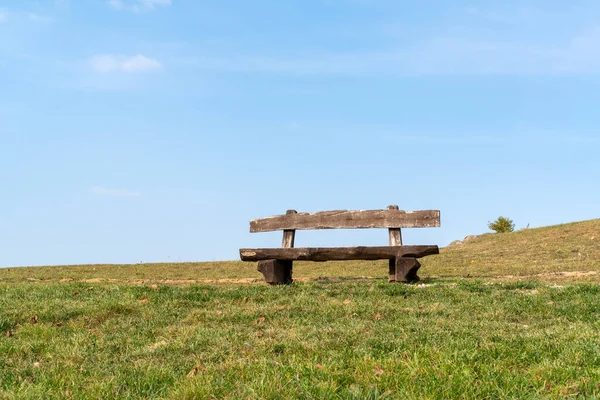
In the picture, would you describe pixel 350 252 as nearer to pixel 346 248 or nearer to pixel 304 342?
pixel 346 248

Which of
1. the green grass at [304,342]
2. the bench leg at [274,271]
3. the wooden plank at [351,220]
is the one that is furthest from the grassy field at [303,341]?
the wooden plank at [351,220]

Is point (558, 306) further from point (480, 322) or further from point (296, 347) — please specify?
point (296, 347)

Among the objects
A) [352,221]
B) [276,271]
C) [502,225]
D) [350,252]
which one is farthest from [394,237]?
[502,225]

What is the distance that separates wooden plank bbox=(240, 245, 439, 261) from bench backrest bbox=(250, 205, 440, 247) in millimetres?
715

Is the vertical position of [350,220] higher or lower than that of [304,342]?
higher

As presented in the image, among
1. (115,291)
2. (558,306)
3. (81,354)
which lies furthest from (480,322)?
(115,291)

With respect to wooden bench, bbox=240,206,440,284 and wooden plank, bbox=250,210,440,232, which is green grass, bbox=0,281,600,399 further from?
wooden plank, bbox=250,210,440,232

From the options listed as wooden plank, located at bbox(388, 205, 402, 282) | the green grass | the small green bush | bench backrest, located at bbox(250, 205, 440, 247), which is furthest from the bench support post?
the small green bush

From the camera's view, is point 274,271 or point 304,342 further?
point 274,271

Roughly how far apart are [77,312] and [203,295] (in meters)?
2.56

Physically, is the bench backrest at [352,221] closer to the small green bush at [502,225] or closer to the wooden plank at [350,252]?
the wooden plank at [350,252]

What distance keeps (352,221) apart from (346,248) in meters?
1.29

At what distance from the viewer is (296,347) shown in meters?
7.48

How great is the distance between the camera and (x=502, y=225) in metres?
47.0
